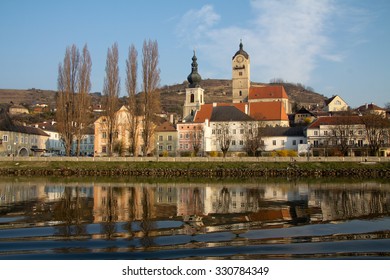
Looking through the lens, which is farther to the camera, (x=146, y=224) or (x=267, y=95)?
(x=267, y=95)

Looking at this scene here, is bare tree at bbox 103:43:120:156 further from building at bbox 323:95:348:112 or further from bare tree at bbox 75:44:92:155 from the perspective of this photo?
building at bbox 323:95:348:112

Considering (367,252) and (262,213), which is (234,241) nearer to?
(367,252)

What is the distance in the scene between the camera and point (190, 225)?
1644 centimetres

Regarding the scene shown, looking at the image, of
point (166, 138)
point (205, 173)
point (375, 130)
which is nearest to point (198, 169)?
point (205, 173)

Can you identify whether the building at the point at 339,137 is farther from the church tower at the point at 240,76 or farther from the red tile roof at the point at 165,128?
the church tower at the point at 240,76

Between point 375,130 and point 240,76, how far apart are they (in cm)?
4743

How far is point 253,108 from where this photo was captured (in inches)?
3398

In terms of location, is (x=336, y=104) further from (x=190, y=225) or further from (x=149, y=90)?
(x=190, y=225)

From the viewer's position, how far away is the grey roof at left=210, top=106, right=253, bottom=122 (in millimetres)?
77250

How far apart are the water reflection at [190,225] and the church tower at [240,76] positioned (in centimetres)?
7831

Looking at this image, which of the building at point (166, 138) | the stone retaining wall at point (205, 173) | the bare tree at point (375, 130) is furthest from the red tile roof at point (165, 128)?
the bare tree at point (375, 130)

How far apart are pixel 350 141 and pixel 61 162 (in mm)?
43852

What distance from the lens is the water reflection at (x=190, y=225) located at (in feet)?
40.4

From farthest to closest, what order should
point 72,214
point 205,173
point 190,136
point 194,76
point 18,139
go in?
point 194,76 < point 190,136 < point 18,139 < point 205,173 < point 72,214
